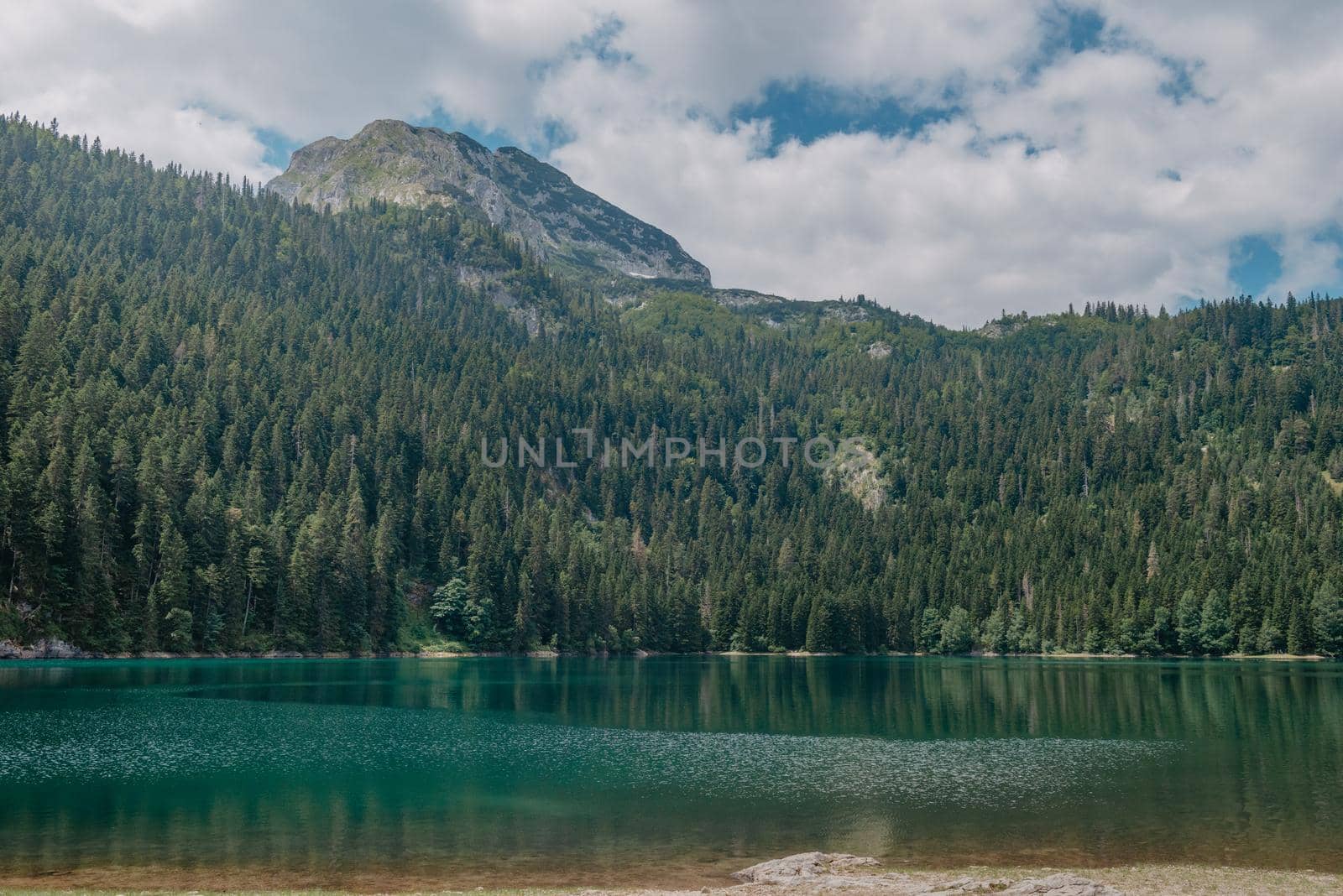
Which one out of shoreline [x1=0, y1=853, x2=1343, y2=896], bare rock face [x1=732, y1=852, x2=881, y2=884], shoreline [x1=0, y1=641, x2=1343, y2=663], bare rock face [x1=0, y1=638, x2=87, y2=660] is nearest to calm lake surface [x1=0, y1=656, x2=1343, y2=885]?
shoreline [x1=0, y1=853, x2=1343, y2=896]

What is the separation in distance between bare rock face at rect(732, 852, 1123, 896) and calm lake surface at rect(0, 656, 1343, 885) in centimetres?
218

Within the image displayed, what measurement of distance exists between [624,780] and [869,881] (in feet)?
72.4

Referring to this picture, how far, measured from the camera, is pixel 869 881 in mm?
Answer: 32750

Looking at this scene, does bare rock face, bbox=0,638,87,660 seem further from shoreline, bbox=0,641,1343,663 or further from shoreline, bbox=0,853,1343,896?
shoreline, bbox=0,853,1343,896

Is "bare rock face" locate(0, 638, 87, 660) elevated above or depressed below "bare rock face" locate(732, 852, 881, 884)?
above

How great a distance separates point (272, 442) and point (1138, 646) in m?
175

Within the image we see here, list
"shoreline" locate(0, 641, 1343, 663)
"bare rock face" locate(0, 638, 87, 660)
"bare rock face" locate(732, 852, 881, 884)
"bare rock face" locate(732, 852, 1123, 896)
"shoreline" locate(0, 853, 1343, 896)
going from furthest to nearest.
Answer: "shoreline" locate(0, 641, 1343, 663) < "bare rock face" locate(0, 638, 87, 660) < "bare rock face" locate(732, 852, 881, 884) < "shoreline" locate(0, 853, 1343, 896) < "bare rock face" locate(732, 852, 1123, 896)

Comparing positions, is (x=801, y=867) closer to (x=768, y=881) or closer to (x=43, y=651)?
(x=768, y=881)

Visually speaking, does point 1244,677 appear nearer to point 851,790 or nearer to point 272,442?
point 851,790

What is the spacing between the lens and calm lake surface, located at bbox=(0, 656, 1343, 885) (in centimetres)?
3731

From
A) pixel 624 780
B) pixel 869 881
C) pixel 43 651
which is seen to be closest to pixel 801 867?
pixel 869 881

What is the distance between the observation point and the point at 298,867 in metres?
34.5

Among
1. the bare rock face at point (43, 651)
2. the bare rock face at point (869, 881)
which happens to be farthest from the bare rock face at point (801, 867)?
the bare rock face at point (43, 651)

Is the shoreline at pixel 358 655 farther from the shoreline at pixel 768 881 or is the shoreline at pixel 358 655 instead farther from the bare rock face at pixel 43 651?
the shoreline at pixel 768 881
